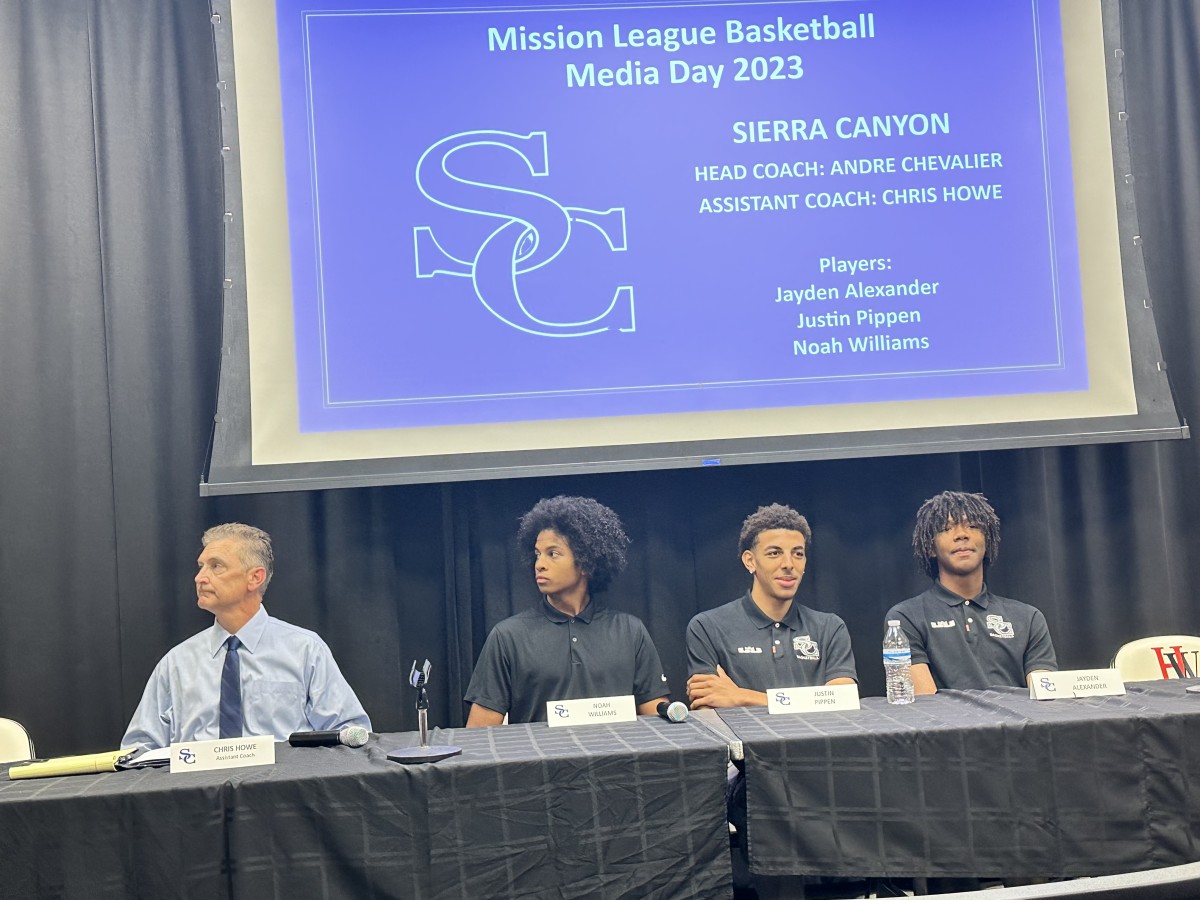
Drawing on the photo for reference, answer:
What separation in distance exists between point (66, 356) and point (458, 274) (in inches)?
50.7

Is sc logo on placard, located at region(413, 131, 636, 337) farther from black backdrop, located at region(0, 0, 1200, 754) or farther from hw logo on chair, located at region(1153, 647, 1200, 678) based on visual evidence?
hw logo on chair, located at region(1153, 647, 1200, 678)

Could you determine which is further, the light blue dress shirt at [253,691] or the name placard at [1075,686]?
the light blue dress shirt at [253,691]

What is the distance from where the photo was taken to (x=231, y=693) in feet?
9.77

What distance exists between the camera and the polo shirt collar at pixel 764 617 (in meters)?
3.27

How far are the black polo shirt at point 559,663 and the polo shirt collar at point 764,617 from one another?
1.00ft

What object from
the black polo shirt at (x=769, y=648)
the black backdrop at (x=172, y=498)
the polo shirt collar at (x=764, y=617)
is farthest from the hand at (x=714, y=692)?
the black backdrop at (x=172, y=498)

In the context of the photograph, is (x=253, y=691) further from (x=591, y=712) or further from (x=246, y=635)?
(x=591, y=712)

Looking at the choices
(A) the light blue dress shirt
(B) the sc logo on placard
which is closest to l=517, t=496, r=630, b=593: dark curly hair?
(B) the sc logo on placard

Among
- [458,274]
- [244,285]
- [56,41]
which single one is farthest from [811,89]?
[56,41]

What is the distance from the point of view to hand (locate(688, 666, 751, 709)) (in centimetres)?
299

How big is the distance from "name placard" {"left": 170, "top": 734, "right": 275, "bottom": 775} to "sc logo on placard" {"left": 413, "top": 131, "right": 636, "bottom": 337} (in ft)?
5.19

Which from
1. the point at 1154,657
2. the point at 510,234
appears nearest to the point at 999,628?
the point at 1154,657

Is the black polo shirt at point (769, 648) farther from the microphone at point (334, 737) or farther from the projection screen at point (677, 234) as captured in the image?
the microphone at point (334, 737)

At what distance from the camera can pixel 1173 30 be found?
156 inches
